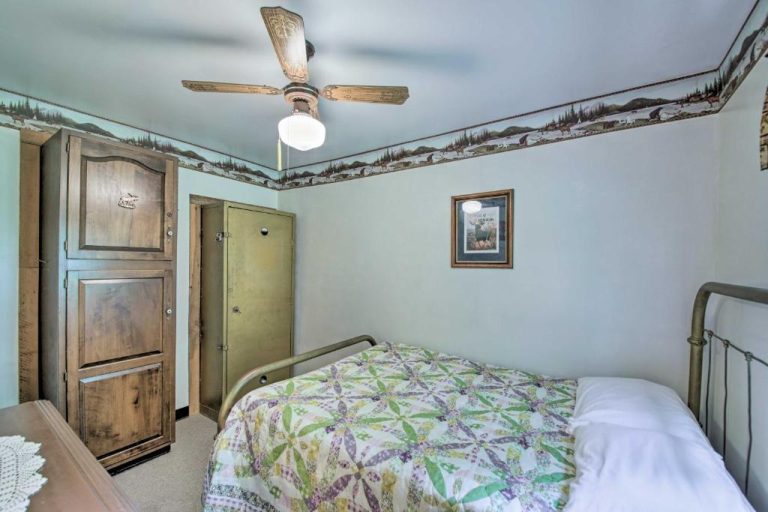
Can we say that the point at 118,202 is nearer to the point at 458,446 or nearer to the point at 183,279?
the point at 183,279

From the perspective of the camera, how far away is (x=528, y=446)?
4.17ft

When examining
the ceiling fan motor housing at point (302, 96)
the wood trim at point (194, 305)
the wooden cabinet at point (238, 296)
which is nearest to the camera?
the ceiling fan motor housing at point (302, 96)

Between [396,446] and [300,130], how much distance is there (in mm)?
1426

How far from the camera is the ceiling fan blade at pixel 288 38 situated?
1.07 meters

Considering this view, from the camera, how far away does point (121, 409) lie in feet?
6.70

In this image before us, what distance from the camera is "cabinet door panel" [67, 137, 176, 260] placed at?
73.2 inches

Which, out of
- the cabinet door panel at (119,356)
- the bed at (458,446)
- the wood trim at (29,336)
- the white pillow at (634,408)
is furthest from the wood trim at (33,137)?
the white pillow at (634,408)

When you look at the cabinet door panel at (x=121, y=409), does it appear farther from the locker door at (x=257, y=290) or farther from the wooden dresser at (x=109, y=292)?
the locker door at (x=257, y=290)

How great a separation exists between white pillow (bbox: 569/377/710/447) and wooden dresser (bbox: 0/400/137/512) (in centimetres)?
164

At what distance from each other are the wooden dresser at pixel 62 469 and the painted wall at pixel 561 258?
2.08 meters

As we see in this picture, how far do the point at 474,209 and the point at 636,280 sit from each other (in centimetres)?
111

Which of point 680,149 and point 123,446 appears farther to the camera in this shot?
point 123,446

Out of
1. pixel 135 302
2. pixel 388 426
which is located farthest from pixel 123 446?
pixel 388 426

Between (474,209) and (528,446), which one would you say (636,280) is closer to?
(474,209)
